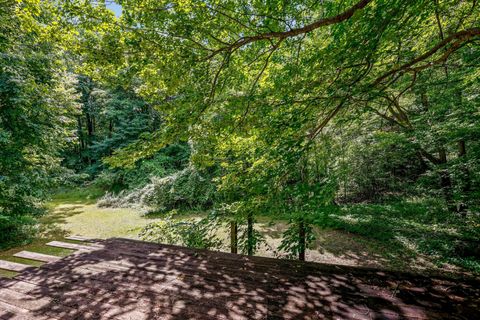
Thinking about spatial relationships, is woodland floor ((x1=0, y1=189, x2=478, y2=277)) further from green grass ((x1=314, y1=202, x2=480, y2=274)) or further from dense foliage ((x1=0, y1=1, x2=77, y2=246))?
dense foliage ((x1=0, y1=1, x2=77, y2=246))

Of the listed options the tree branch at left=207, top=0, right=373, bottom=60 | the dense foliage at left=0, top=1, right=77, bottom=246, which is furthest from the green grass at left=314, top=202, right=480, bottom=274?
the dense foliage at left=0, top=1, right=77, bottom=246

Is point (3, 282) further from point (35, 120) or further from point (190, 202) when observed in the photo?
point (190, 202)

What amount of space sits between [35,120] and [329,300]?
8.39 m

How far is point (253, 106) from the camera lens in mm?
3061

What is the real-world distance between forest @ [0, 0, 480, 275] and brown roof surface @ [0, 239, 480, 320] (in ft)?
2.43

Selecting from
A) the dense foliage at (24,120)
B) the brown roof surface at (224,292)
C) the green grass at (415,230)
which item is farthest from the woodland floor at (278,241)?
the dense foliage at (24,120)

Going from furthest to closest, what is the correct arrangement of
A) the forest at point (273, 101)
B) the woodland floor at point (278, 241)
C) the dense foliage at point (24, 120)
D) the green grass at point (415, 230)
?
the dense foliage at point (24, 120) → the woodland floor at point (278, 241) → the green grass at point (415, 230) → the forest at point (273, 101)

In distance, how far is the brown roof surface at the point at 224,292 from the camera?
5.64 feet

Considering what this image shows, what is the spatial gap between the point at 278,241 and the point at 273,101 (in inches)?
176

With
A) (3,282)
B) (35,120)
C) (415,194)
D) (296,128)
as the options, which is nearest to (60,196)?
(35,120)

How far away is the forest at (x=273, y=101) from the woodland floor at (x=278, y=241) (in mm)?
90

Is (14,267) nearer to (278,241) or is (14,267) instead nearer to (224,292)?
(224,292)

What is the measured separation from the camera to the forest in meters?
2.47

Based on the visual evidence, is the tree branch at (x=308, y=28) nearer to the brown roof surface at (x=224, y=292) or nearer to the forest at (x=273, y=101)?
the forest at (x=273, y=101)
